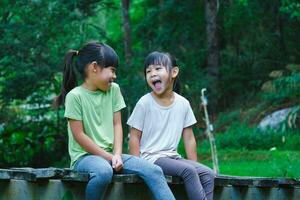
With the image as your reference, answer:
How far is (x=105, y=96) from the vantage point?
5.81m

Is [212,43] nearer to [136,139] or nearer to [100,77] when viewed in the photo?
[136,139]

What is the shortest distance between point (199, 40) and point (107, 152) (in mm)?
17385

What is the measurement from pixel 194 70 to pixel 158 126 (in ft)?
46.9

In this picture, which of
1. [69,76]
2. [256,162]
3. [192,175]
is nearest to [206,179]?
[192,175]

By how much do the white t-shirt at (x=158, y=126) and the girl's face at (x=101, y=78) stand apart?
382 mm

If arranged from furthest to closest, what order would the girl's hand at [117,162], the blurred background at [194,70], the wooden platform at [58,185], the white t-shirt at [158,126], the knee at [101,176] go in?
the blurred background at [194,70]
the white t-shirt at [158,126]
the girl's hand at [117,162]
the wooden platform at [58,185]
the knee at [101,176]

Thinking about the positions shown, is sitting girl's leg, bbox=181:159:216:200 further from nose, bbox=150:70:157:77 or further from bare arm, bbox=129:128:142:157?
nose, bbox=150:70:157:77

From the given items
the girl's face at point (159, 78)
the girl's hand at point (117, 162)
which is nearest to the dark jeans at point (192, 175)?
the girl's hand at point (117, 162)

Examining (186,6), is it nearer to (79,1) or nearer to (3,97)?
(79,1)

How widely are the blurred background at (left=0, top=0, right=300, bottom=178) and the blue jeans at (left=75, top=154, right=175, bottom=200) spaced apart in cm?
540

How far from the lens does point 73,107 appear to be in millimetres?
5637

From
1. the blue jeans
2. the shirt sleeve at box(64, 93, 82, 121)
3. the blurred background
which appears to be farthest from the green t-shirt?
the blurred background

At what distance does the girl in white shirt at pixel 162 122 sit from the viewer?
5883 mm

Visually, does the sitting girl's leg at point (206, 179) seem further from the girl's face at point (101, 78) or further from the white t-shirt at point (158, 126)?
the girl's face at point (101, 78)
